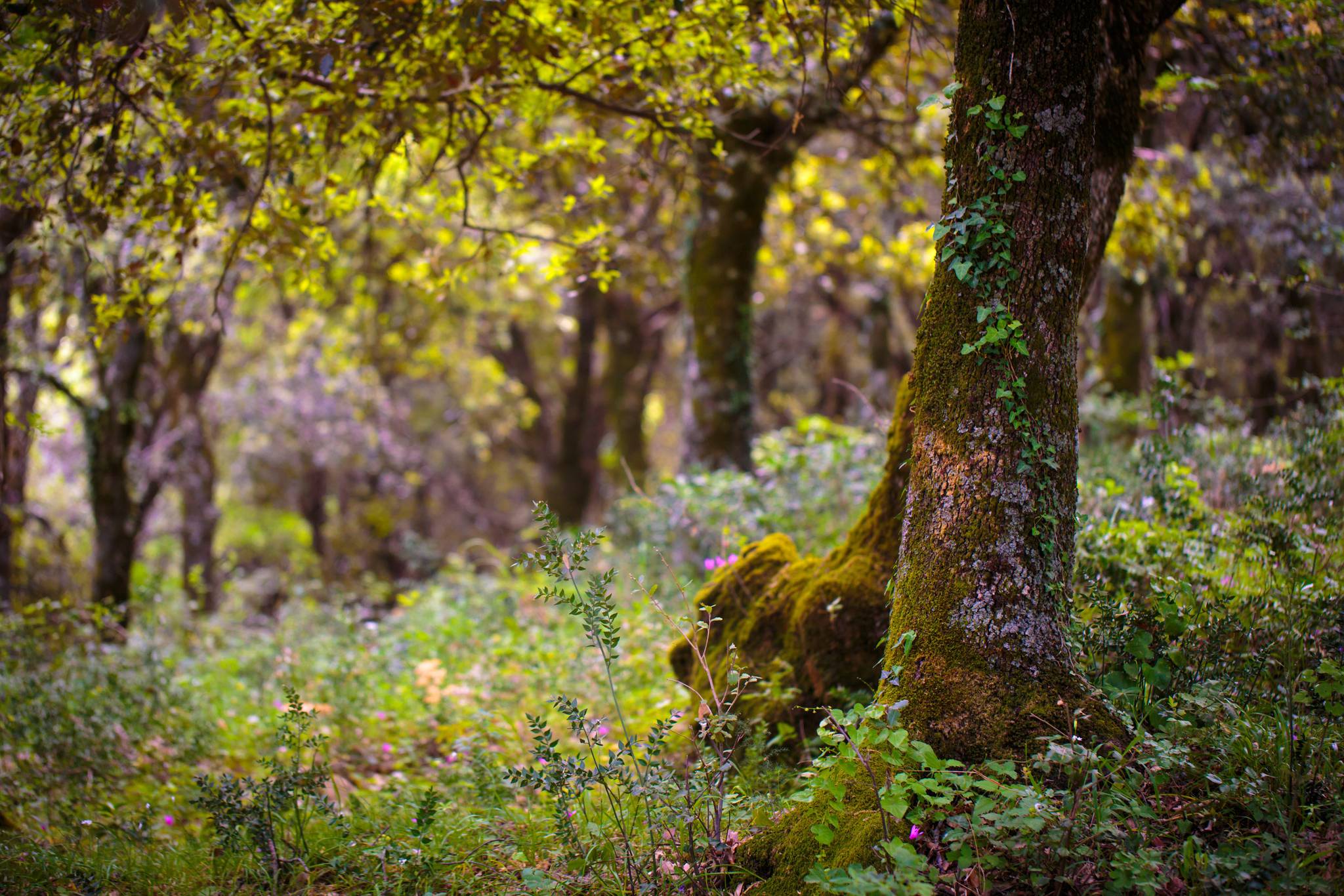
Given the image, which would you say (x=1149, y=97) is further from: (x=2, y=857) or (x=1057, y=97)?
(x=2, y=857)

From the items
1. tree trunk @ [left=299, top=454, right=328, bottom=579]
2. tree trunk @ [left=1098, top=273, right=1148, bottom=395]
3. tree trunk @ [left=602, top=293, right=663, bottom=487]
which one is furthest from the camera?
tree trunk @ [left=299, top=454, right=328, bottom=579]

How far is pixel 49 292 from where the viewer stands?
27.4 feet

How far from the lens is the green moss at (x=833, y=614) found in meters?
3.92

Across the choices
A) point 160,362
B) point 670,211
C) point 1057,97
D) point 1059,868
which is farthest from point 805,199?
point 1059,868

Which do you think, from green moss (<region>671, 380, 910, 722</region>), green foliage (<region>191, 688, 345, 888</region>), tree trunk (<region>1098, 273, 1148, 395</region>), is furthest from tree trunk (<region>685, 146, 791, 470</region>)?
tree trunk (<region>1098, 273, 1148, 395</region>)

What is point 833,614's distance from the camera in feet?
13.0

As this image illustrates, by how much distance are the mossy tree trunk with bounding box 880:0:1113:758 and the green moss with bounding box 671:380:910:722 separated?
24.8 inches

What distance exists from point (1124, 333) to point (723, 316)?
22.2 ft

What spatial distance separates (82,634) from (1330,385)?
29.1 feet

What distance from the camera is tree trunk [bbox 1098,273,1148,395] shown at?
1161 centimetres

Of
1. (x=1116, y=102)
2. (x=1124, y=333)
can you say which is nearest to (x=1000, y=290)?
(x=1116, y=102)

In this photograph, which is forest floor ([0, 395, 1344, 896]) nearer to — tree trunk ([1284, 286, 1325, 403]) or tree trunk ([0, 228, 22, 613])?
tree trunk ([0, 228, 22, 613])

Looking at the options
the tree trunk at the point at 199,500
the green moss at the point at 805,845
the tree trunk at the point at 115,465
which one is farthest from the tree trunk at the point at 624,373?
the green moss at the point at 805,845

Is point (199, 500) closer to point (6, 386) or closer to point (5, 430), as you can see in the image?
point (6, 386)
